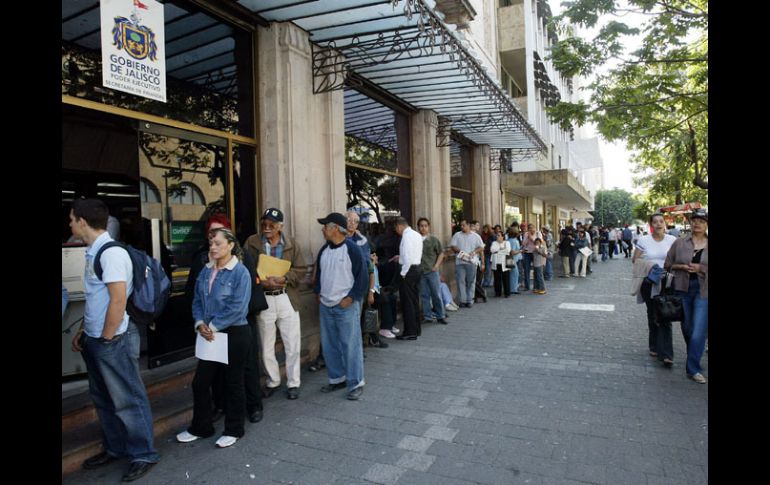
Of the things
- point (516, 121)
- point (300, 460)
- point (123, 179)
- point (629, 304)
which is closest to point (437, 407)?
point (300, 460)

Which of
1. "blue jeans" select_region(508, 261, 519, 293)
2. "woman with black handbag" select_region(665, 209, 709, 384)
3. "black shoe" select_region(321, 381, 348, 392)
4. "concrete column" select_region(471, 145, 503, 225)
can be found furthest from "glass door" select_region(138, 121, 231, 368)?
"concrete column" select_region(471, 145, 503, 225)

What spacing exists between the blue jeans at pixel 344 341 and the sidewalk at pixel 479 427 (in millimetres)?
251

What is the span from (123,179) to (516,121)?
898cm

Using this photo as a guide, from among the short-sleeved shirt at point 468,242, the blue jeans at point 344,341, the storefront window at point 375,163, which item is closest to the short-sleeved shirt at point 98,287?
the blue jeans at point 344,341

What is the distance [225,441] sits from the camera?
394 cm

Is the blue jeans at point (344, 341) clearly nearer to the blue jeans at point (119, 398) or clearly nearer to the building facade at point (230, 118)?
the building facade at point (230, 118)

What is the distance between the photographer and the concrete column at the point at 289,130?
6.44m

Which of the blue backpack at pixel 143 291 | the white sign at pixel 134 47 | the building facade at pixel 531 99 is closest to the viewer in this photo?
the blue backpack at pixel 143 291

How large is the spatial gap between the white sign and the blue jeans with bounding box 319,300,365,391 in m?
2.98

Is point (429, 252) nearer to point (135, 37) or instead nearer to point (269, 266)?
point (269, 266)

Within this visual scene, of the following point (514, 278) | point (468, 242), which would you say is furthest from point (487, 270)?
point (468, 242)

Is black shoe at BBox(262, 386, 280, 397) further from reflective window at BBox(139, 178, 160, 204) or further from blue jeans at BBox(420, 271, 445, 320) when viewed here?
blue jeans at BBox(420, 271, 445, 320)
